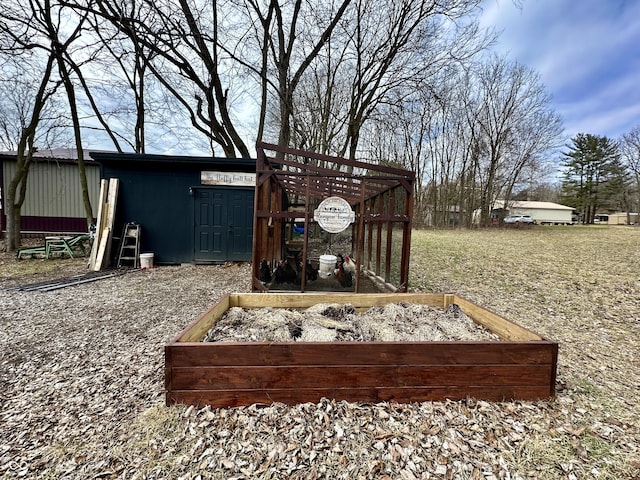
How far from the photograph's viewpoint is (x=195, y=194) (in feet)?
24.3

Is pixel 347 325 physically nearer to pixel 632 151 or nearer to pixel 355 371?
pixel 355 371

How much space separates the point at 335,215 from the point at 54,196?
555 inches

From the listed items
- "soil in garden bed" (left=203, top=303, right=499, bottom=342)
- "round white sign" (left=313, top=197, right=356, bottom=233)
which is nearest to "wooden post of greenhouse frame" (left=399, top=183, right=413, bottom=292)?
"round white sign" (left=313, top=197, right=356, bottom=233)

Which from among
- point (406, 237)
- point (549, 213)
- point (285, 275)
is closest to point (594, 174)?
point (549, 213)

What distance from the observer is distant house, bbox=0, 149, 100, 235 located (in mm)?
11953

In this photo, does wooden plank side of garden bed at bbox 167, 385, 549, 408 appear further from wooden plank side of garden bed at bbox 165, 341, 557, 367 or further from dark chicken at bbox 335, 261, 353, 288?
dark chicken at bbox 335, 261, 353, 288

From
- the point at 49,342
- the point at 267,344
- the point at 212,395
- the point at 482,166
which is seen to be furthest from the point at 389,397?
the point at 482,166

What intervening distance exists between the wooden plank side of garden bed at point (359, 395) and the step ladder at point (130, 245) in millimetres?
6417

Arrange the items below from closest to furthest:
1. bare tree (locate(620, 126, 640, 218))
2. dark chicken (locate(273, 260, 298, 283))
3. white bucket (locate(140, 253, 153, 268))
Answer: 1. dark chicken (locate(273, 260, 298, 283))
2. white bucket (locate(140, 253, 153, 268))
3. bare tree (locate(620, 126, 640, 218))

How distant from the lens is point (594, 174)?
29656mm

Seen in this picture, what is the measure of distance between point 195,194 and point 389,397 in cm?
694

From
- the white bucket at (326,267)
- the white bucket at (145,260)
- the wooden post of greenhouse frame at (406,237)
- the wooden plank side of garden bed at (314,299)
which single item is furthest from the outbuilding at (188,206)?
the wooden plank side of garden bed at (314,299)

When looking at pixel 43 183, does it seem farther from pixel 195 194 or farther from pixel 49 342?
pixel 49 342

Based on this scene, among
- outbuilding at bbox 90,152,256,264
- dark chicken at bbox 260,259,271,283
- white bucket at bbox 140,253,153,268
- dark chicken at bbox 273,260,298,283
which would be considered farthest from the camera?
outbuilding at bbox 90,152,256,264
